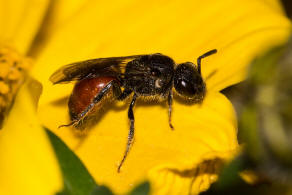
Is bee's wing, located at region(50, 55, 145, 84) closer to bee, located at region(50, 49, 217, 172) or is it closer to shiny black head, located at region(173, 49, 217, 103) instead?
bee, located at region(50, 49, 217, 172)

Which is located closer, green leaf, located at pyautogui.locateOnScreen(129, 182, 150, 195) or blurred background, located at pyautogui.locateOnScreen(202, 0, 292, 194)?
blurred background, located at pyautogui.locateOnScreen(202, 0, 292, 194)

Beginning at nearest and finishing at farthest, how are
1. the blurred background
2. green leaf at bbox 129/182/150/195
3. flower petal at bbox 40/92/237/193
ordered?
the blurred background
green leaf at bbox 129/182/150/195
flower petal at bbox 40/92/237/193

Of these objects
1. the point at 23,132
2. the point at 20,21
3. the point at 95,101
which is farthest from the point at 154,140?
the point at 20,21

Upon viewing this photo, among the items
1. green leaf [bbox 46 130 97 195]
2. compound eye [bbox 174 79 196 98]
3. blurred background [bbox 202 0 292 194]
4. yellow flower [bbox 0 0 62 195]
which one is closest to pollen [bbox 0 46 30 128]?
yellow flower [bbox 0 0 62 195]

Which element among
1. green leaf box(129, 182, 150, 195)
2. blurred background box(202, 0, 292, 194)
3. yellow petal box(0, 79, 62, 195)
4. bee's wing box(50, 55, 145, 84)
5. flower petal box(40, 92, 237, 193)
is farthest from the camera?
bee's wing box(50, 55, 145, 84)

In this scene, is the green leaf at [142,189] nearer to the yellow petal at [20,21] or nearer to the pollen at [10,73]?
the pollen at [10,73]

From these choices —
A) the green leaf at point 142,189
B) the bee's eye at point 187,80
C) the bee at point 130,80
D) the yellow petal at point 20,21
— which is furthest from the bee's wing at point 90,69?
the green leaf at point 142,189

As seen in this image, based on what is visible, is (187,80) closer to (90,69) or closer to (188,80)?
(188,80)
